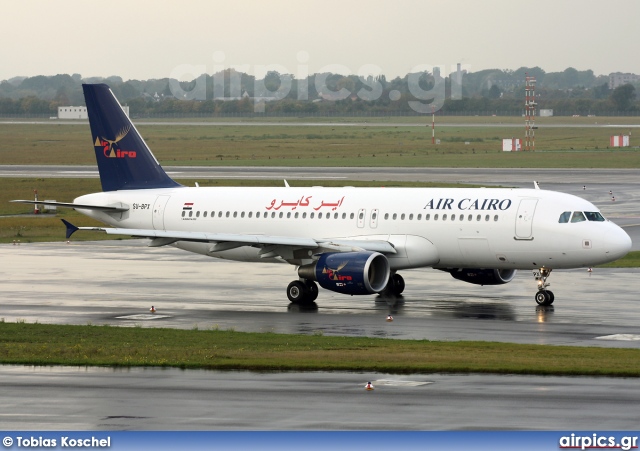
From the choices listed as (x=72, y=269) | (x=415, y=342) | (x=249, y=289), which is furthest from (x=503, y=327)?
(x=72, y=269)

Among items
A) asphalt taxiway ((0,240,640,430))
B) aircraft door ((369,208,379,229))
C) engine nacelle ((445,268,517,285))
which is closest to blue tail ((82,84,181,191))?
asphalt taxiway ((0,240,640,430))

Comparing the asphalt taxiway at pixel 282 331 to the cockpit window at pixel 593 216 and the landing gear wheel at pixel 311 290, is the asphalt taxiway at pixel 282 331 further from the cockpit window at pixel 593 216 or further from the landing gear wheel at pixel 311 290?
the cockpit window at pixel 593 216

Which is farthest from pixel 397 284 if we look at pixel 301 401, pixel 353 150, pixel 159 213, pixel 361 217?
pixel 353 150

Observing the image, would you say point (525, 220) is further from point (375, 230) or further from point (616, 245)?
point (375, 230)

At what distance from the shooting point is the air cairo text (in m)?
40.7

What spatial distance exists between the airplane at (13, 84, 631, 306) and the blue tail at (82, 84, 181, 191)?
95 centimetres

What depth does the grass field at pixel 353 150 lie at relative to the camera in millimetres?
121625

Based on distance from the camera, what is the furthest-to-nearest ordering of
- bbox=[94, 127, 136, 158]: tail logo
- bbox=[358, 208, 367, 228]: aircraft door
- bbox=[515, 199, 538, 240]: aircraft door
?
bbox=[94, 127, 136, 158]: tail logo < bbox=[358, 208, 367, 228]: aircraft door < bbox=[515, 199, 538, 240]: aircraft door

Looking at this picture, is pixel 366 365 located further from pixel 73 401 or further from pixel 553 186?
pixel 553 186

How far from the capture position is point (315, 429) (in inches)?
810

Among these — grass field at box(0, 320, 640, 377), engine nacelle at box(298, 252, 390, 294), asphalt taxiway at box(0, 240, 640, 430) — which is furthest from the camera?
engine nacelle at box(298, 252, 390, 294)

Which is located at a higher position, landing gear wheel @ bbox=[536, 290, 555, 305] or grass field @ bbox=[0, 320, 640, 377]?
grass field @ bbox=[0, 320, 640, 377]

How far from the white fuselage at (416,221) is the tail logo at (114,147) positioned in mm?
2164

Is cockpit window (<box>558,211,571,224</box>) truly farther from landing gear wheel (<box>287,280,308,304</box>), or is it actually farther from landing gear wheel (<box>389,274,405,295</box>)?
landing gear wheel (<box>287,280,308,304</box>)
